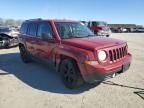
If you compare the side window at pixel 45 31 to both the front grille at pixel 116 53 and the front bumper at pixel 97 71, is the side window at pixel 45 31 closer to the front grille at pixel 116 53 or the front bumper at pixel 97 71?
the front bumper at pixel 97 71

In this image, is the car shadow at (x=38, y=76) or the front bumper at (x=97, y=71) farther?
the car shadow at (x=38, y=76)

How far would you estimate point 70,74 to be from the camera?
18.5 ft

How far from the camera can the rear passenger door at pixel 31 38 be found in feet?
25.1

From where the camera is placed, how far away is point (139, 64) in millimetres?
8688

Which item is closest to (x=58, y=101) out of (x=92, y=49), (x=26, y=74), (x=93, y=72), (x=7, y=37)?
(x=93, y=72)

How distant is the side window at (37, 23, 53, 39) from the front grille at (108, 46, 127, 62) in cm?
205

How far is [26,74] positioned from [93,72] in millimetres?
3345

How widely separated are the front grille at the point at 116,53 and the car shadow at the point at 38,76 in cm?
114

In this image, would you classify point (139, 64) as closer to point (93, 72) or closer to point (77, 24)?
point (77, 24)

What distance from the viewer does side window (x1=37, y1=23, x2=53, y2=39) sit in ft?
20.9

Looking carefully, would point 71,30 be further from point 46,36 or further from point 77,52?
point 77,52

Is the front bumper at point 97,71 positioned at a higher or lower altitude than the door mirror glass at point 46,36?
lower

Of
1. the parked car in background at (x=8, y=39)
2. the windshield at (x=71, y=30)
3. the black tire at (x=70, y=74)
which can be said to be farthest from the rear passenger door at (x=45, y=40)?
the parked car in background at (x=8, y=39)

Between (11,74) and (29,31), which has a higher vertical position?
(29,31)
